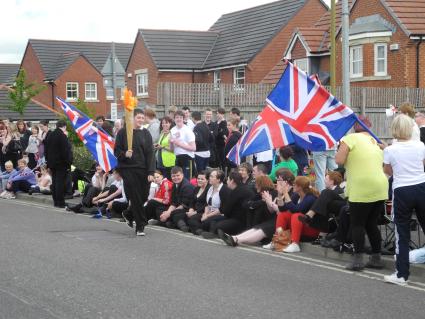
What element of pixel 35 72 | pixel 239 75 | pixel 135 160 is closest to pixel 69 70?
pixel 35 72

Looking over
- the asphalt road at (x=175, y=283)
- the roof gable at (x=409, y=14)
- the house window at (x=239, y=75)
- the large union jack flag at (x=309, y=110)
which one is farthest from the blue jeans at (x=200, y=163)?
the house window at (x=239, y=75)

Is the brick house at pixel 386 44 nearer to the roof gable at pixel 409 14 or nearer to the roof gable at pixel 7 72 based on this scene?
the roof gable at pixel 409 14

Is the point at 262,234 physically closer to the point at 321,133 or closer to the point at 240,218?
the point at 240,218

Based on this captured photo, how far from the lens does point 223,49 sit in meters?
48.1

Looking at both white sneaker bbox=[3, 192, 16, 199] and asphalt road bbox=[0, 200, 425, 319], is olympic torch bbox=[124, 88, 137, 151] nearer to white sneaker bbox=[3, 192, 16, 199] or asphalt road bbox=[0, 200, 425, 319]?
asphalt road bbox=[0, 200, 425, 319]

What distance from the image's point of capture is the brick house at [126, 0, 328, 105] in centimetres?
4484

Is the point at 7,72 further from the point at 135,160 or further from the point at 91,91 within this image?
the point at 135,160

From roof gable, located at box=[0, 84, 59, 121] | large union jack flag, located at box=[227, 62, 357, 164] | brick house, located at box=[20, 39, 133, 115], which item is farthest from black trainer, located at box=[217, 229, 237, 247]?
brick house, located at box=[20, 39, 133, 115]

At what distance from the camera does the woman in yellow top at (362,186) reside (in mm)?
9867

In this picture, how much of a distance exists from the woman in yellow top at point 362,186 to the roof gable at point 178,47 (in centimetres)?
3814

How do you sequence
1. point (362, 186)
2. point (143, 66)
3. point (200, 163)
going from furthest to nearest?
point (143, 66) → point (200, 163) → point (362, 186)

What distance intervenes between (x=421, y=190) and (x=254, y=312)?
2711 millimetres

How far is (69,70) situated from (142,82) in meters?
13.8

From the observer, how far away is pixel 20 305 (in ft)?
26.0
